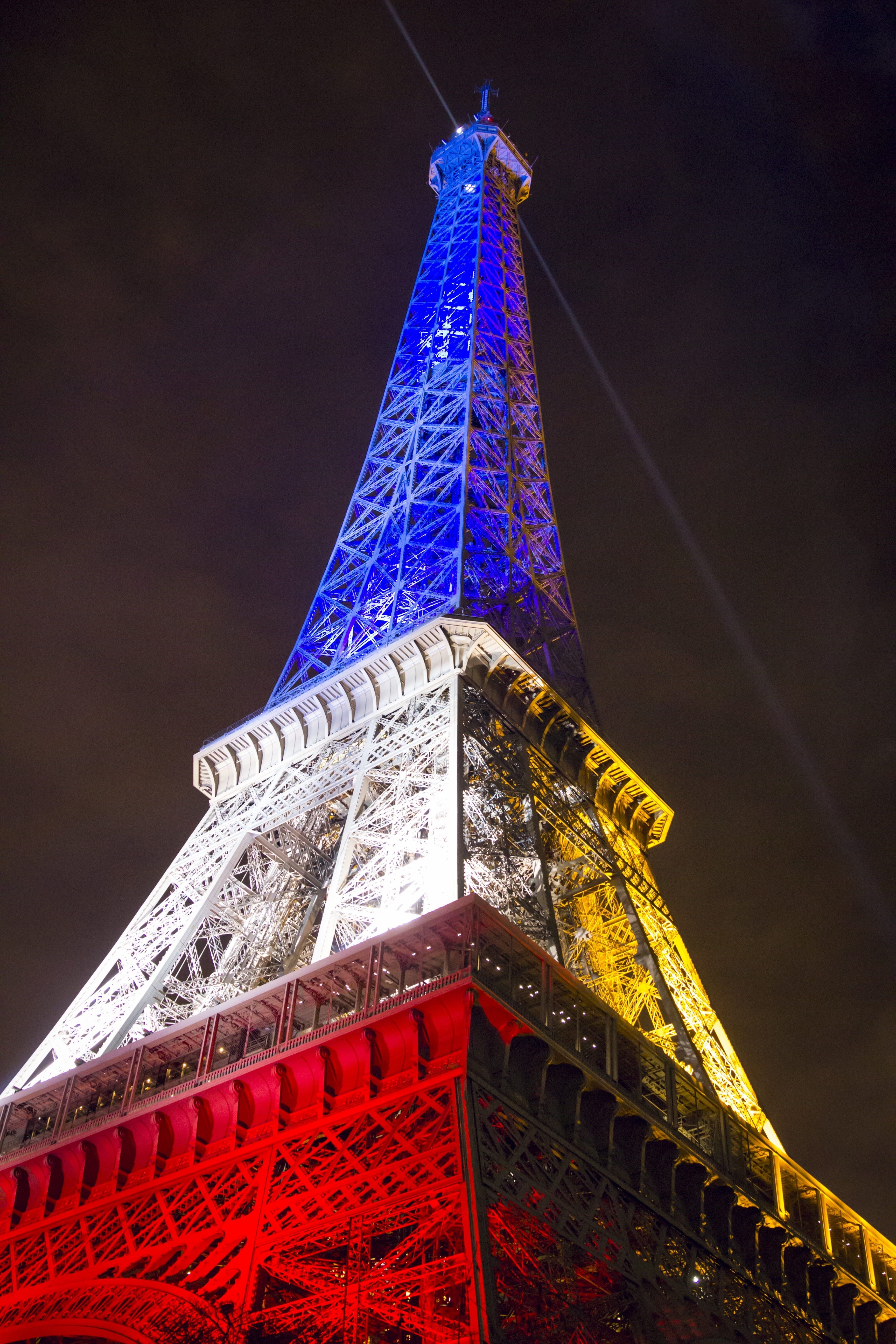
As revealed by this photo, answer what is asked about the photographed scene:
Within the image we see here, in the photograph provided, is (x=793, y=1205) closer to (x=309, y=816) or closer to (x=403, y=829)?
(x=403, y=829)

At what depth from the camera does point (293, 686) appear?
124 ft

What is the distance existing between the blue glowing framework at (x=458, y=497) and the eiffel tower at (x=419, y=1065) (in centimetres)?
25

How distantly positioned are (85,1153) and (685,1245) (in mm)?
11409

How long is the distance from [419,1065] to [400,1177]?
1.87 metres

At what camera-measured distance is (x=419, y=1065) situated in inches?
752

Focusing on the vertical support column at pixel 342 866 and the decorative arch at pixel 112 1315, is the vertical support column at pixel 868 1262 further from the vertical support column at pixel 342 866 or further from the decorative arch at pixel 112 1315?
the decorative arch at pixel 112 1315

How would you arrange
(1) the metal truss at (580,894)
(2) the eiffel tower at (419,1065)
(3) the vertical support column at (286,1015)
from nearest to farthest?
1. (2) the eiffel tower at (419,1065)
2. (3) the vertical support column at (286,1015)
3. (1) the metal truss at (580,894)

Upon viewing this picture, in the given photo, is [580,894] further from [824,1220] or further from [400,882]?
[824,1220]

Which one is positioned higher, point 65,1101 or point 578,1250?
point 65,1101

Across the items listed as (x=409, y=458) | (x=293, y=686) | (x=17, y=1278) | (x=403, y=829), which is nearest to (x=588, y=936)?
(x=403, y=829)

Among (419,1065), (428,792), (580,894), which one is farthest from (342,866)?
(580,894)

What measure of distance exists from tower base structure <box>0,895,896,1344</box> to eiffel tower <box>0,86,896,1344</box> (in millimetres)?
65

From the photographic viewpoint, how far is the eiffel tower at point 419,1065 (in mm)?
17953

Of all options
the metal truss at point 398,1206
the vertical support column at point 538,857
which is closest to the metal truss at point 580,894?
the vertical support column at point 538,857
